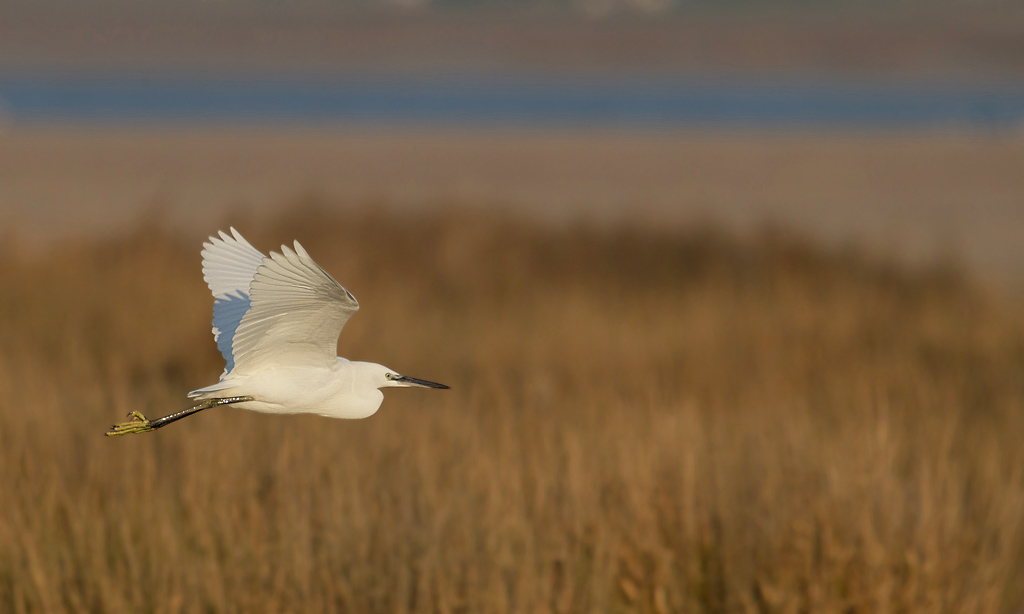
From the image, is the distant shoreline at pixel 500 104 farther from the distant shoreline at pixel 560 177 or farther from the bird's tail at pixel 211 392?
the bird's tail at pixel 211 392

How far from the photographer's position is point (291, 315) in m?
1.86

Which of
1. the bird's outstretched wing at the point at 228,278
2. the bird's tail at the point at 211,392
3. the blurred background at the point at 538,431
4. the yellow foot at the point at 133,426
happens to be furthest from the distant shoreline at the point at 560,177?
the bird's tail at the point at 211,392

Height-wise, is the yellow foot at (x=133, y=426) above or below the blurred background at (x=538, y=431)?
above

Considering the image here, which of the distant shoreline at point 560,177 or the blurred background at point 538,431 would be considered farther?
the distant shoreline at point 560,177

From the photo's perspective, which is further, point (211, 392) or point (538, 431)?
point (538, 431)

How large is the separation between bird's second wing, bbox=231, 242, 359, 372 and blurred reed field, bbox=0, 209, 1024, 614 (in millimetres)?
2002

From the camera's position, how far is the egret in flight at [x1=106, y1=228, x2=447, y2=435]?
70.5 inches

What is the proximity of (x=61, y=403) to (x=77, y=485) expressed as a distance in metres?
0.81

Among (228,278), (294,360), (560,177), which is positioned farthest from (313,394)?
(560,177)

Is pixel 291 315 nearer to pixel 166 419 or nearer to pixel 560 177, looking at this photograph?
pixel 166 419

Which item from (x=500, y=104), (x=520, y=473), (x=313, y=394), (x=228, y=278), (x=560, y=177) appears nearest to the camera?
(x=313, y=394)

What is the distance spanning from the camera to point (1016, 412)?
5.70m

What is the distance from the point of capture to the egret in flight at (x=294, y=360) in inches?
70.5

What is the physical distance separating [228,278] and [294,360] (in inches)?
15.6
